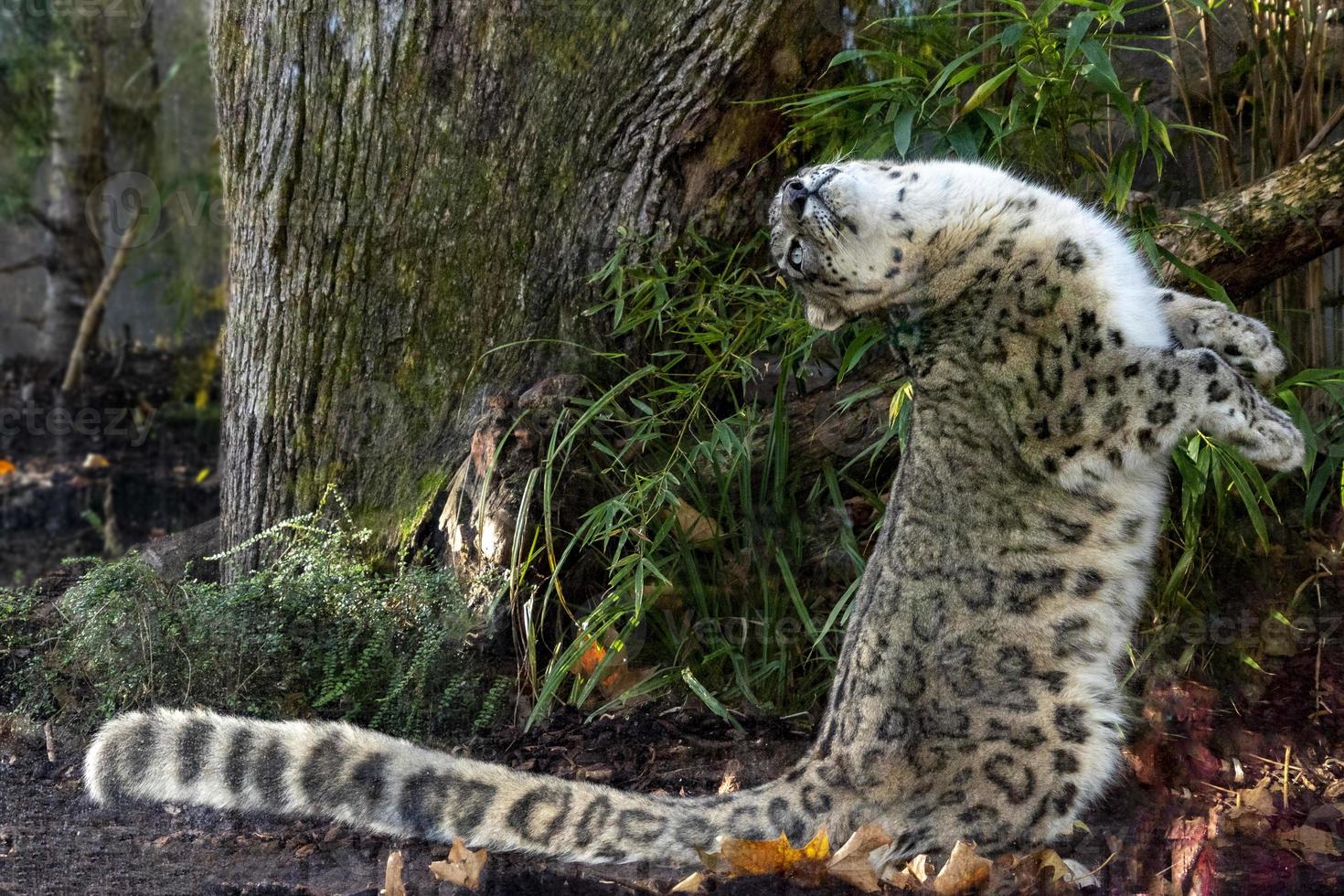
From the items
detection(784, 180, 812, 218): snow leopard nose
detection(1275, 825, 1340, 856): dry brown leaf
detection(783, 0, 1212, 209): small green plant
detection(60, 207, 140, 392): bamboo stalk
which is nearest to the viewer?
detection(1275, 825, 1340, 856): dry brown leaf

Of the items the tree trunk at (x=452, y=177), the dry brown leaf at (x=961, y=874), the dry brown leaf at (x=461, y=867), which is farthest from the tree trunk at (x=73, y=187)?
the dry brown leaf at (x=961, y=874)

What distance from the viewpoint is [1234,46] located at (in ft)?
14.4

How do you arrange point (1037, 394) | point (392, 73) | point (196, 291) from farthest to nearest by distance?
1. point (196, 291)
2. point (392, 73)
3. point (1037, 394)

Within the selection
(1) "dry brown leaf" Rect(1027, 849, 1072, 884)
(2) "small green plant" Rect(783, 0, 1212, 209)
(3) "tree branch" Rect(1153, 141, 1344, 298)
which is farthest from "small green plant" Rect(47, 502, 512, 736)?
(3) "tree branch" Rect(1153, 141, 1344, 298)

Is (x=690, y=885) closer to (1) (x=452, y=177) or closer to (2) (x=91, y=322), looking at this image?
(1) (x=452, y=177)

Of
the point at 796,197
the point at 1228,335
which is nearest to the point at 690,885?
the point at 796,197

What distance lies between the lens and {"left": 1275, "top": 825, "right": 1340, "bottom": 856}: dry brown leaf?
2.92 m

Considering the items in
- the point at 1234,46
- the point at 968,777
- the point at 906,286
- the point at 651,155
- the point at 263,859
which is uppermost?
the point at 1234,46

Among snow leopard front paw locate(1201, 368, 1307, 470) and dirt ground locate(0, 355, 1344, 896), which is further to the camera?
snow leopard front paw locate(1201, 368, 1307, 470)

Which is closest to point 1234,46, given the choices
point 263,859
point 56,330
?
point 263,859

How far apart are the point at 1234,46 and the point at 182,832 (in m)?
4.06

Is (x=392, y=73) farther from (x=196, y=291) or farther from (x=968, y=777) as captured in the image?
(x=196, y=291)

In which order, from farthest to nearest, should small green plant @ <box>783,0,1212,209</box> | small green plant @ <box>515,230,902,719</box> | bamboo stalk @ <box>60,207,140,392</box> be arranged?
bamboo stalk @ <box>60,207,140,392</box> → small green plant @ <box>515,230,902,719</box> → small green plant @ <box>783,0,1212,209</box>

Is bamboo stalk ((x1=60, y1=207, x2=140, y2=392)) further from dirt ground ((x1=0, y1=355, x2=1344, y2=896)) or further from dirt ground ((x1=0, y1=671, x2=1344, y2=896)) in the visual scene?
dirt ground ((x1=0, y1=671, x2=1344, y2=896))
